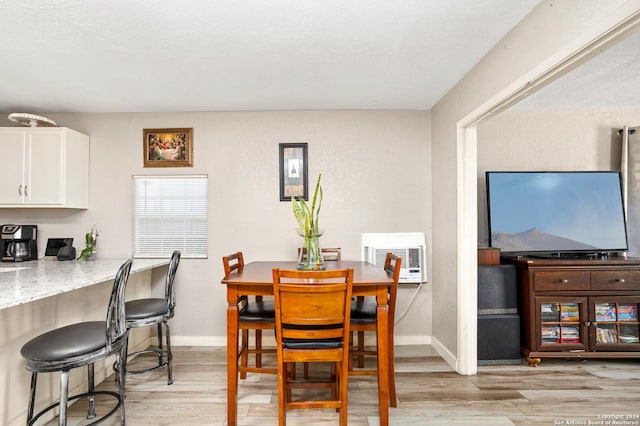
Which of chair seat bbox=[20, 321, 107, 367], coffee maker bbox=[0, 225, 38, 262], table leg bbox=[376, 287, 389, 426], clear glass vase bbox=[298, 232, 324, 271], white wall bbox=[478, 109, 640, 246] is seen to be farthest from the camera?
white wall bbox=[478, 109, 640, 246]

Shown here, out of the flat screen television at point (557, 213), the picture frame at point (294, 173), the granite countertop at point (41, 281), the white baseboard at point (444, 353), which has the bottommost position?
the white baseboard at point (444, 353)

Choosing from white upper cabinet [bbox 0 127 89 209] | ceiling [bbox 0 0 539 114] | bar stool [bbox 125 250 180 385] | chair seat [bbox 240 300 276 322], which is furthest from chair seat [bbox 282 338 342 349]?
white upper cabinet [bbox 0 127 89 209]

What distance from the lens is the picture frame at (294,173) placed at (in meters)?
3.58

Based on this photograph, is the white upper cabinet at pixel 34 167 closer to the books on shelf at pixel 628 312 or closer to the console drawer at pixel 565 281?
the console drawer at pixel 565 281

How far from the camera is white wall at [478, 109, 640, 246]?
3.53 m

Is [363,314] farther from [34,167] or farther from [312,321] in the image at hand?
[34,167]

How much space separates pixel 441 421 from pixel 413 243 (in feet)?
5.75

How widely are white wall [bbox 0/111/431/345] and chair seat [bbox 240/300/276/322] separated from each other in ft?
3.63

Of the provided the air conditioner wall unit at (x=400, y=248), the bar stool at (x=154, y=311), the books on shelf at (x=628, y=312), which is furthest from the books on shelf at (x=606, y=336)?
the bar stool at (x=154, y=311)

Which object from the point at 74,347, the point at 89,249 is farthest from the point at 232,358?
the point at 89,249

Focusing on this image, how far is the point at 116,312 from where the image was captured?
186 cm

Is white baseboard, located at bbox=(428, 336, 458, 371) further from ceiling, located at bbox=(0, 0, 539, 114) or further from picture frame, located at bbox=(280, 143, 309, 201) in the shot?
ceiling, located at bbox=(0, 0, 539, 114)

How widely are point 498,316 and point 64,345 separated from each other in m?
3.12

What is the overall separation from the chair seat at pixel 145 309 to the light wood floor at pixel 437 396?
1.94 ft
